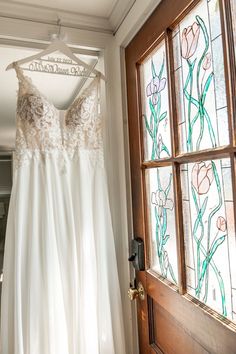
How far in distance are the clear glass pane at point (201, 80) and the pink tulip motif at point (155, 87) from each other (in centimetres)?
10

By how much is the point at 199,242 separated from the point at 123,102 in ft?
2.40

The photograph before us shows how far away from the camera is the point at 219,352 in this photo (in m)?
0.66

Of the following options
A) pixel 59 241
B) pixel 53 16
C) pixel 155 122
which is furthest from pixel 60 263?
pixel 53 16

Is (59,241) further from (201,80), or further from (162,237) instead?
(201,80)

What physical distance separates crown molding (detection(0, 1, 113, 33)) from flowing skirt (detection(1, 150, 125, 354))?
0.62 m

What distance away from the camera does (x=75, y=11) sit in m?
1.19

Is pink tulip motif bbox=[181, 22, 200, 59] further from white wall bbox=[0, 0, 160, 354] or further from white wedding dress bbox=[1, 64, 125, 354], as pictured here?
white wedding dress bbox=[1, 64, 125, 354]

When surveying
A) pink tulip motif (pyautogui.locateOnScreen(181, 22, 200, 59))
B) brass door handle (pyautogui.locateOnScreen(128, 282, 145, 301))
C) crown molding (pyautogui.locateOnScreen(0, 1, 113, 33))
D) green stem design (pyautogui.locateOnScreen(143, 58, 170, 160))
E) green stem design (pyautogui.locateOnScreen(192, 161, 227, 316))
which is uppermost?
crown molding (pyautogui.locateOnScreen(0, 1, 113, 33))

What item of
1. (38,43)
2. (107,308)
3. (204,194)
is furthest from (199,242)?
(38,43)

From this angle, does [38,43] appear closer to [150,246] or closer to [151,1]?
[151,1]

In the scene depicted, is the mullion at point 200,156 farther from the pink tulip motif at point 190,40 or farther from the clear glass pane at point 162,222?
the pink tulip motif at point 190,40

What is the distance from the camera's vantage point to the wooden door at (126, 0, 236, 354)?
2.16 feet

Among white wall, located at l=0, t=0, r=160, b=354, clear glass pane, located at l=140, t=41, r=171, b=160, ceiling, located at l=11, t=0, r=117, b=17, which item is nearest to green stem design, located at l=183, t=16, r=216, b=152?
clear glass pane, located at l=140, t=41, r=171, b=160

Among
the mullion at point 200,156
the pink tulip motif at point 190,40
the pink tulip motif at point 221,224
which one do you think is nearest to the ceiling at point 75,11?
the pink tulip motif at point 190,40
